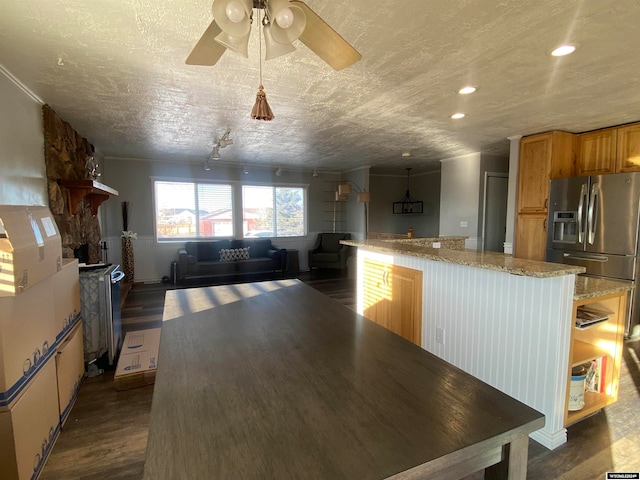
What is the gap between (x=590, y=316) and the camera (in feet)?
6.45

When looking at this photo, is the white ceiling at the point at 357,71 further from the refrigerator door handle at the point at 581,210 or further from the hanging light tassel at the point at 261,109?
the refrigerator door handle at the point at 581,210

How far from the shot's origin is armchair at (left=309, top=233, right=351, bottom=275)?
696cm

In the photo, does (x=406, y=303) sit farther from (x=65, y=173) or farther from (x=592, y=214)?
(x=65, y=173)

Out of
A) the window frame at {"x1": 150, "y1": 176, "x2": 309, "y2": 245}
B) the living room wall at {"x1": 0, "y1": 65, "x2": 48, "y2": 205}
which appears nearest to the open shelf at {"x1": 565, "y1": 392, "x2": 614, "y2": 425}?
the living room wall at {"x1": 0, "y1": 65, "x2": 48, "y2": 205}

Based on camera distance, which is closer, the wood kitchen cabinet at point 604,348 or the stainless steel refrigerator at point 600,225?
the wood kitchen cabinet at point 604,348

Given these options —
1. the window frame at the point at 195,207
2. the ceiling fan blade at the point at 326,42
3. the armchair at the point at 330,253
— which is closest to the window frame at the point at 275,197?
the window frame at the point at 195,207

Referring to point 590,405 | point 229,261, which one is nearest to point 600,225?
point 590,405

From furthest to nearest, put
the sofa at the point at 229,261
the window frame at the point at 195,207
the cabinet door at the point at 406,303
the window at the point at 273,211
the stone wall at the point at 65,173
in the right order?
the window at the point at 273,211
the window frame at the point at 195,207
the sofa at the point at 229,261
the stone wall at the point at 65,173
the cabinet door at the point at 406,303

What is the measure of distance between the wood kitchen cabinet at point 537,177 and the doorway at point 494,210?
108 centimetres

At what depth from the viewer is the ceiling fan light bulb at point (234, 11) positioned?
110 centimetres

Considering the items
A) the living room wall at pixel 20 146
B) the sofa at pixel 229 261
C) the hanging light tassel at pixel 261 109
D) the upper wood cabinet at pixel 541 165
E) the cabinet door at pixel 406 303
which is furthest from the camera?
the sofa at pixel 229 261

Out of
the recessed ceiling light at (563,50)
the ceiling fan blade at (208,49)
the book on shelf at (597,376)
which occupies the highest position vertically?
the recessed ceiling light at (563,50)

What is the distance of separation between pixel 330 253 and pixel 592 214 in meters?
4.57

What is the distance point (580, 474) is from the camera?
1657mm
